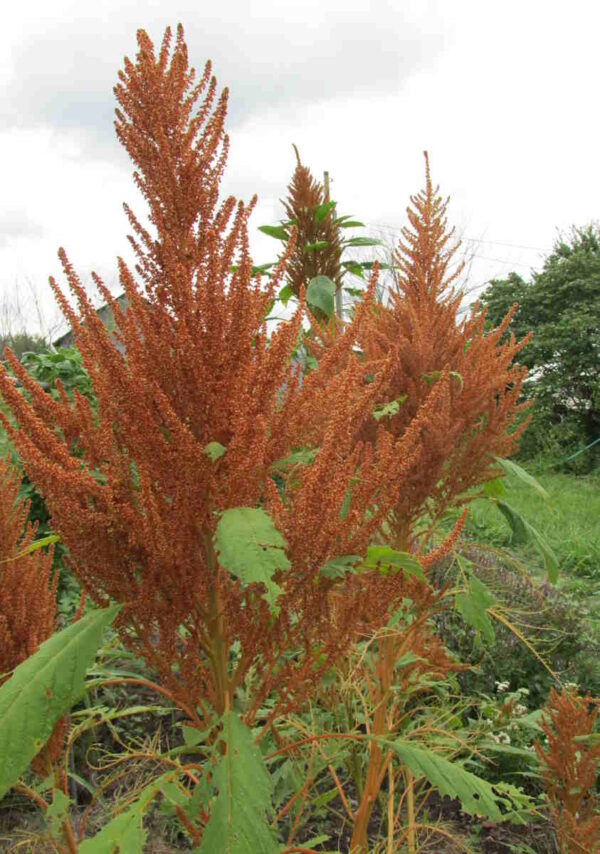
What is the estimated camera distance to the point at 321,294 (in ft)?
12.5

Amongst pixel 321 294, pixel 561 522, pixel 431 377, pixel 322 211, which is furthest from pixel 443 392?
pixel 561 522

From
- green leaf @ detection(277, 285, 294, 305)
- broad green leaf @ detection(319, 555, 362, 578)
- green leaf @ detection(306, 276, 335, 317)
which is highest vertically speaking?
green leaf @ detection(277, 285, 294, 305)

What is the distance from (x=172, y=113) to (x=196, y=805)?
55.3 inches

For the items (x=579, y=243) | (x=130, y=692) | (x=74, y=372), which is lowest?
(x=130, y=692)

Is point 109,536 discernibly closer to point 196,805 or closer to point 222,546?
point 222,546

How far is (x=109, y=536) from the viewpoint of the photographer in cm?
134

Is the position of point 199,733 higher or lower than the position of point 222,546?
lower

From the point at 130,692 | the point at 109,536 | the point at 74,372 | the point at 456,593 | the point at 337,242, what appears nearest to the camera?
the point at 109,536

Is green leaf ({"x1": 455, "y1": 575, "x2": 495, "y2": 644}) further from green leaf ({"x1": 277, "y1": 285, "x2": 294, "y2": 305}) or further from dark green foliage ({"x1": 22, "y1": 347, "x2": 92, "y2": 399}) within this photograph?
dark green foliage ({"x1": 22, "y1": 347, "x2": 92, "y2": 399})

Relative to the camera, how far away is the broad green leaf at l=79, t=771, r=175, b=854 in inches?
48.1

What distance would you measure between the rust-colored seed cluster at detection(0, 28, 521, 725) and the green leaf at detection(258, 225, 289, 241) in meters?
2.81

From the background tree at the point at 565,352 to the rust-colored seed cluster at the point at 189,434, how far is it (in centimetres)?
1426

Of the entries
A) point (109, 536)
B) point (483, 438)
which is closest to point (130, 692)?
point (483, 438)

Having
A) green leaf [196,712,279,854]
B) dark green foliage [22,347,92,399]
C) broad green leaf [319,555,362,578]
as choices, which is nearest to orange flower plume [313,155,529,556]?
broad green leaf [319,555,362,578]
